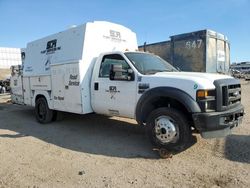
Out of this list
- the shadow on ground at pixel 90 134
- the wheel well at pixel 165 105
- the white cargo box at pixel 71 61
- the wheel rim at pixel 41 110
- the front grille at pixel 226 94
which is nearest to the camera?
the front grille at pixel 226 94

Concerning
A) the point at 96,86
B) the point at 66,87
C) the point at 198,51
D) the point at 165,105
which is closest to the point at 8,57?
the point at 198,51

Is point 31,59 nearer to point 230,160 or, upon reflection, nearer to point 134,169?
point 134,169

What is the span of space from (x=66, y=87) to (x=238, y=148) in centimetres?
442

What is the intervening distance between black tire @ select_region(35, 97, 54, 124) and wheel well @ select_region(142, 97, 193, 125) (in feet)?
12.1

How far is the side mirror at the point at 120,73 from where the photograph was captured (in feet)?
19.1

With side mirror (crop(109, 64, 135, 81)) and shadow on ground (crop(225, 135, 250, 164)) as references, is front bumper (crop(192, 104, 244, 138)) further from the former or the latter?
side mirror (crop(109, 64, 135, 81))

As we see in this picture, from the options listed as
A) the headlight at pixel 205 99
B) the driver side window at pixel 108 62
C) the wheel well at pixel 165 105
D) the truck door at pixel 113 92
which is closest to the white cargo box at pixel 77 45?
the driver side window at pixel 108 62

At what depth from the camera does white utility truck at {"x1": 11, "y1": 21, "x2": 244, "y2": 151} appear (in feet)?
16.5

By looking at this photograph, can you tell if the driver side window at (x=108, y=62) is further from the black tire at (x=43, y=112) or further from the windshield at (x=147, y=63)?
the black tire at (x=43, y=112)

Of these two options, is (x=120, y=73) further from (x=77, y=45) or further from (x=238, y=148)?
(x=238, y=148)

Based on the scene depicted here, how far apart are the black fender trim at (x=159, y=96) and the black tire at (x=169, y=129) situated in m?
0.23

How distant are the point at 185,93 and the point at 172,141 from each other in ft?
3.15

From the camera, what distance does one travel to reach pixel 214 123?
492cm

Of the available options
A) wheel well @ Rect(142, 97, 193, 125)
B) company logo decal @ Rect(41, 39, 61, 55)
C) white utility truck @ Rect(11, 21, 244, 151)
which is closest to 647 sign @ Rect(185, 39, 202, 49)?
white utility truck @ Rect(11, 21, 244, 151)
